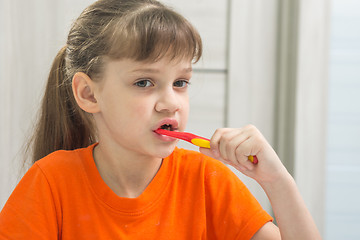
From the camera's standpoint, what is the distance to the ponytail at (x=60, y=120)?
92cm

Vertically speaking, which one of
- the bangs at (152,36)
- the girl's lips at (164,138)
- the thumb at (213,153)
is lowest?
the thumb at (213,153)

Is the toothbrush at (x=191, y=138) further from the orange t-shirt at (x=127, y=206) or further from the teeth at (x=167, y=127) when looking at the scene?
the orange t-shirt at (x=127, y=206)

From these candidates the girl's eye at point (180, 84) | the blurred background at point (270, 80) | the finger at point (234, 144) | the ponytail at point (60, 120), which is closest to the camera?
the finger at point (234, 144)

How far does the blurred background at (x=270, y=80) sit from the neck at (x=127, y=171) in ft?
1.60

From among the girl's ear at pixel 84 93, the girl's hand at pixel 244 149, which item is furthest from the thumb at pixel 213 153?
the girl's ear at pixel 84 93

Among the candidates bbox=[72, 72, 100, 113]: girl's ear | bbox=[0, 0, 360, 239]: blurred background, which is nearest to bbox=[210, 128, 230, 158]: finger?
bbox=[72, 72, 100, 113]: girl's ear

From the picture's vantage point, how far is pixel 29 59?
4.15 ft

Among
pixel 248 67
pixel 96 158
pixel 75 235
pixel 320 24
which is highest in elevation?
pixel 320 24

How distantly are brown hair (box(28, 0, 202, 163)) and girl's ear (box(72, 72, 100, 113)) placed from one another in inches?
0.7

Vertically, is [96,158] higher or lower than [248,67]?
lower

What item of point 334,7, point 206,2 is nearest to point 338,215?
point 334,7

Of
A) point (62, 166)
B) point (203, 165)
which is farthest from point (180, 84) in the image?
point (62, 166)

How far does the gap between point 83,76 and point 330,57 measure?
79 centimetres

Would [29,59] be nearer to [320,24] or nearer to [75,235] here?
[75,235]
